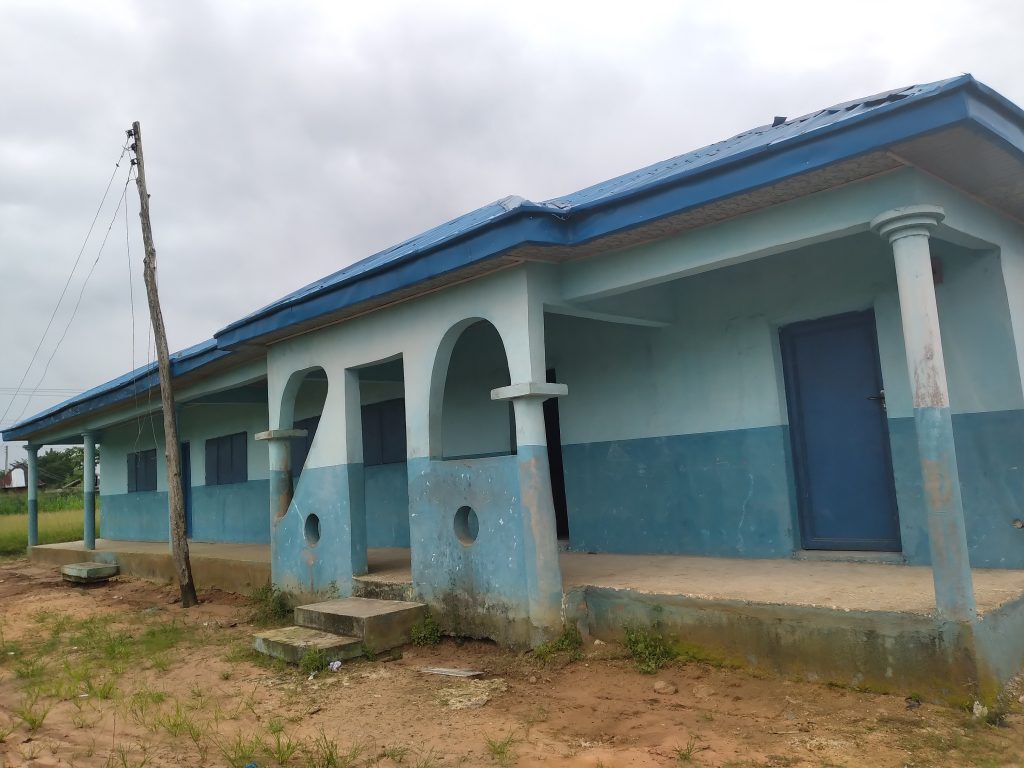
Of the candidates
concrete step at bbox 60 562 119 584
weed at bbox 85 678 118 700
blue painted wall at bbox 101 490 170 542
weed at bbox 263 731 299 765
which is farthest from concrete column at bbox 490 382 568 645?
blue painted wall at bbox 101 490 170 542

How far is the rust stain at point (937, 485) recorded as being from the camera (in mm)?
4047

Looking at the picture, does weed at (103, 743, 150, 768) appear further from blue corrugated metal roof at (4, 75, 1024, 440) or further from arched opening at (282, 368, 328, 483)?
arched opening at (282, 368, 328, 483)

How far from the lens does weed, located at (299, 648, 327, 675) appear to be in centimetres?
574

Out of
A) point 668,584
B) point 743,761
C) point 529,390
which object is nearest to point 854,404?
point 668,584

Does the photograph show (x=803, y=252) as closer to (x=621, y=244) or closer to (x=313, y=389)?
(x=621, y=244)

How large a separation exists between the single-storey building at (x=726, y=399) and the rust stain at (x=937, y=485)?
0.04ft

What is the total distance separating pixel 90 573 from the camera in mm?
12203

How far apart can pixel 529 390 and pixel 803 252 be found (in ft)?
8.43

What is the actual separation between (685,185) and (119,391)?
1034 cm

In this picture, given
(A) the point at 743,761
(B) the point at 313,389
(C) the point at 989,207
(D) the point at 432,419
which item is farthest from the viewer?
(B) the point at 313,389

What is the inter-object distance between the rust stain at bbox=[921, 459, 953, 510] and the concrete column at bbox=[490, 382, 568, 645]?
236 cm

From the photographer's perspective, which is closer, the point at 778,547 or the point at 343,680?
the point at 343,680

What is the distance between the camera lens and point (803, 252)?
6289 millimetres

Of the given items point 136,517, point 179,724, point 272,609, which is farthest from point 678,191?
point 136,517
